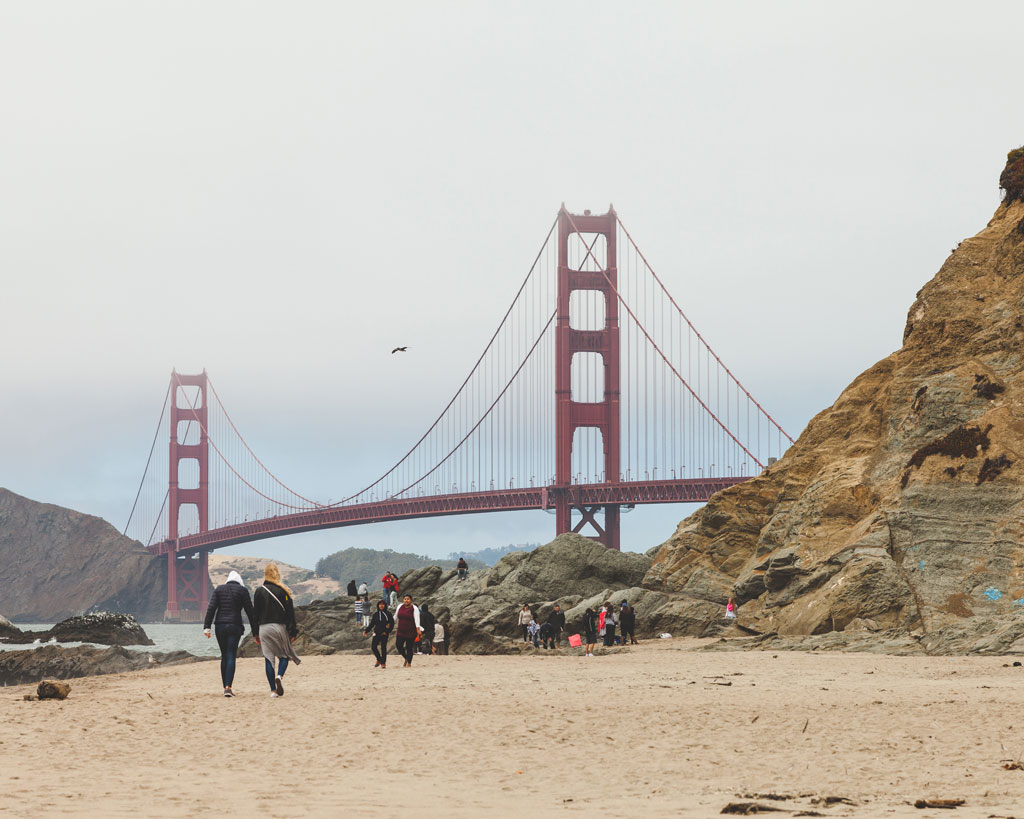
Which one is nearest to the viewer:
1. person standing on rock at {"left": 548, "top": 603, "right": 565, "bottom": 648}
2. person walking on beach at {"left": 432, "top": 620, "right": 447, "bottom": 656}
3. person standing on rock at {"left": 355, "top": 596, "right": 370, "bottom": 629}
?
person walking on beach at {"left": 432, "top": 620, "right": 447, "bottom": 656}

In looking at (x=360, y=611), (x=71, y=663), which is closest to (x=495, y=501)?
(x=360, y=611)

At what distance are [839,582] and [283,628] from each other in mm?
13347

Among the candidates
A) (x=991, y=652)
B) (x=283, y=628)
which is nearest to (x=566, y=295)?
(x=991, y=652)

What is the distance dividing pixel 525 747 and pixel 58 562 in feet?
429

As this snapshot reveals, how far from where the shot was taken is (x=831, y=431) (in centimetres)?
3241

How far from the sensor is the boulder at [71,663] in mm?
32344

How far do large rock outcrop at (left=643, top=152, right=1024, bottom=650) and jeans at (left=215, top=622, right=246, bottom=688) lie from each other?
12164mm

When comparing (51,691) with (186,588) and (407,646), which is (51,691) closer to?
(407,646)

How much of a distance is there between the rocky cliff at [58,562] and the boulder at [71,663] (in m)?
83.2

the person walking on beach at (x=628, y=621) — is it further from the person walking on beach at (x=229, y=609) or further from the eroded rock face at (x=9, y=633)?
the eroded rock face at (x=9, y=633)

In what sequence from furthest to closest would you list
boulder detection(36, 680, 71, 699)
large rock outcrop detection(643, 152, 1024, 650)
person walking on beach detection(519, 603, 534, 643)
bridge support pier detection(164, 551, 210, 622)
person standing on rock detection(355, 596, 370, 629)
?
bridge support pier detection(164, 551, 210, 622)
person standing on rock detection(355, 596, 370, 629)
person walking on beach detection(519, 603, 534, 643)
large rock outcrop detection(643, 152, 1024, 650)
boulder detection(36, 680, 71, 699)

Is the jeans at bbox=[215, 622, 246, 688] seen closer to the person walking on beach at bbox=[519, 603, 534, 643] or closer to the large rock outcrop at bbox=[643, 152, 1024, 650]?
the large rock outcrop at bbox=[643, 152, 1024, 650]

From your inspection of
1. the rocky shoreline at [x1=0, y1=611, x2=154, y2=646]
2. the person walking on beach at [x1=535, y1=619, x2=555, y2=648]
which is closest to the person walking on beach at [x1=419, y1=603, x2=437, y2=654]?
the person walking on beach at [x1=535, y1=619, x2=555, y2=648]

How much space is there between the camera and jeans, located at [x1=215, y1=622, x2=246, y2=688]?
46.6 feet
